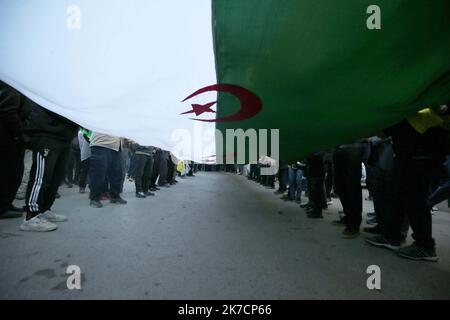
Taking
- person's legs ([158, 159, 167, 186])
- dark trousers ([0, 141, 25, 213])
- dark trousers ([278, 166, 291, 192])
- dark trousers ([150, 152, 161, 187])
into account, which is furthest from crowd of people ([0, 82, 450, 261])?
person's legs ([158, 159, 167, 186])

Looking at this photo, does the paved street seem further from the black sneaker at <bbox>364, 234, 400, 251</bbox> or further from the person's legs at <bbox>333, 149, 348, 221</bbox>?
the person's legs at <bbox>333, 149, 348, 221</bbox>

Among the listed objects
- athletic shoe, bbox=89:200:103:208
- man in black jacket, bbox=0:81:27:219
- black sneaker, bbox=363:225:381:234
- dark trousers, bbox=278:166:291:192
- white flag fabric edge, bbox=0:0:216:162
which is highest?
white flag fabric edge, bbox=0:0:216:162

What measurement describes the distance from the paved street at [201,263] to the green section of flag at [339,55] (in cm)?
95

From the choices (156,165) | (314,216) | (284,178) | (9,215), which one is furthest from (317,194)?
(156,165)

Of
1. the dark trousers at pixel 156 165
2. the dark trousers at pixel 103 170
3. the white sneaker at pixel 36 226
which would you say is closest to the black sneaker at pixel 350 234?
the white sneaker at pixel 36 226

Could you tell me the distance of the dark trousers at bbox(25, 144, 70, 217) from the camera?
1928mm

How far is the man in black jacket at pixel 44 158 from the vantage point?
1.93 meters

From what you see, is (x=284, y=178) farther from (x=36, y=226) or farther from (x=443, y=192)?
(x=36, y=226)

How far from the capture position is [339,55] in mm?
1211

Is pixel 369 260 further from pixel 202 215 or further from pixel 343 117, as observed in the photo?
pixel 202 215

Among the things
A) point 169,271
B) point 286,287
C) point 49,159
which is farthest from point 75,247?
point 286,287

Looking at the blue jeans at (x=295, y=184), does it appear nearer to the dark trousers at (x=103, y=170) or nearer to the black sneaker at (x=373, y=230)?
the black sneaker at (x=373, y=230)

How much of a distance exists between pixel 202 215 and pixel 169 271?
61.4 inches

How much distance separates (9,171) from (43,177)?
683 millimetres
